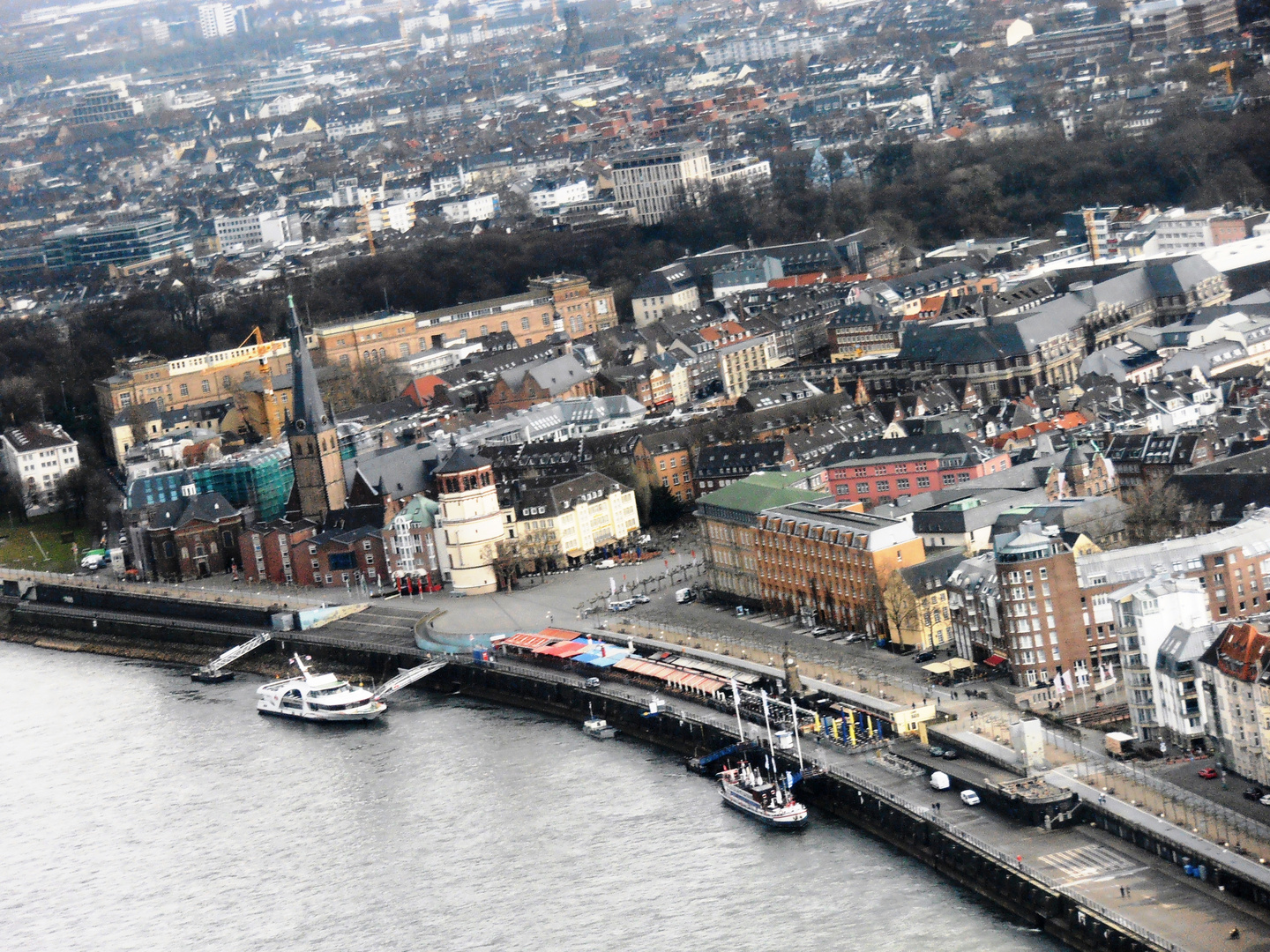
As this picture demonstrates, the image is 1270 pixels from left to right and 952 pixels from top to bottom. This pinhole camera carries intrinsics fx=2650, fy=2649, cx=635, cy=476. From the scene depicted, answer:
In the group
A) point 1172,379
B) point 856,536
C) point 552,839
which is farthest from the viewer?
point 1172,379

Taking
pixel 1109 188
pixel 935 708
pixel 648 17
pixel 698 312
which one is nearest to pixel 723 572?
pixel 935 708

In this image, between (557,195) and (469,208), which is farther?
(469,208)

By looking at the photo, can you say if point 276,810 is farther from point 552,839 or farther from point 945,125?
point 945,125

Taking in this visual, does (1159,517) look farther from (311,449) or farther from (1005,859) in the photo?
(311,449)

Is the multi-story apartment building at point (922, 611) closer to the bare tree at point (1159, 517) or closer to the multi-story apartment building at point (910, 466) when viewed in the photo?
the bare tree at point (1159, 517)

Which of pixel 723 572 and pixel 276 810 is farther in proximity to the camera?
pixel 723 572

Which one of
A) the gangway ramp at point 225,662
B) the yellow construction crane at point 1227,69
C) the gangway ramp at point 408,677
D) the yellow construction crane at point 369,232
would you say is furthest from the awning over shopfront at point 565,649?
the yellow construction crane at point 1227,69

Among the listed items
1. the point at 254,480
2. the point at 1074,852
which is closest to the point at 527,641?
the point at 254,480
